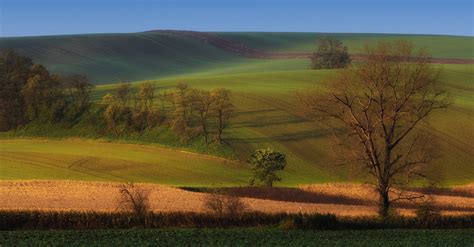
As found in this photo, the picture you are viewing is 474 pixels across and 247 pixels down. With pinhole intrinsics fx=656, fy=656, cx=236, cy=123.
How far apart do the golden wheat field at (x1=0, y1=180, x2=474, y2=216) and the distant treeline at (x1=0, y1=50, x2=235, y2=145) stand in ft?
65.7

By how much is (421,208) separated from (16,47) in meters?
124

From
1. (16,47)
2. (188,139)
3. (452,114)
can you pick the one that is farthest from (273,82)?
(16,47)

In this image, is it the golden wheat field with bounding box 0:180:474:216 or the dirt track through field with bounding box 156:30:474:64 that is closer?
the golden wheat field with bounding box 0:180:474:216

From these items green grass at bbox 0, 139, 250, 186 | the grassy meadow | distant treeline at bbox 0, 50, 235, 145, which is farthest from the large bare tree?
distant treeline at bbox 0, 50, 235, 145

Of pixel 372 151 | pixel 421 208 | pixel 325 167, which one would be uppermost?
pixel 372 151

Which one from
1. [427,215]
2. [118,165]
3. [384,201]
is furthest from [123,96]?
[427,215]

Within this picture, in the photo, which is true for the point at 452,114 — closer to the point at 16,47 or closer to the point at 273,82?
the point at 273,82

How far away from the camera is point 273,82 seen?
335ft

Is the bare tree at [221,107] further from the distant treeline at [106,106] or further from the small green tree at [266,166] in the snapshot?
the small green tree at [266,166]

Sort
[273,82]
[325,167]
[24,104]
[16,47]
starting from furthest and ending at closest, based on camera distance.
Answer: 1. [16,47]
2. [273,82]
3. [24,104]
4. [325,167]

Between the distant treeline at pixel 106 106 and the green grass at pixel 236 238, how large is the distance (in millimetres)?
36941

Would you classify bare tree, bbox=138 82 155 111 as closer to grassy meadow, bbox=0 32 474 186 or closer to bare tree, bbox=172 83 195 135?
bare tree, bbox=172 83 195 135

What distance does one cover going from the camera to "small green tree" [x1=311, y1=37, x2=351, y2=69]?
134250mm

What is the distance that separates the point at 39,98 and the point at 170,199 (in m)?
41.6
